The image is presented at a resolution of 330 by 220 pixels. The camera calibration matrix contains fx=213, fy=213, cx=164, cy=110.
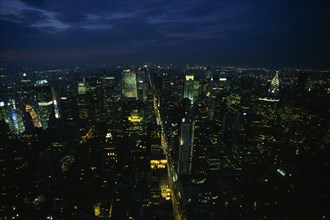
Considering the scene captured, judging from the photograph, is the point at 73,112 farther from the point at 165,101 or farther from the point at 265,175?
the point at 265,175

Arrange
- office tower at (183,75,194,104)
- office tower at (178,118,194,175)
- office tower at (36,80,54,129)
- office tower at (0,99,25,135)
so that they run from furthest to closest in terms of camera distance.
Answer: office tower at (183,75,194,104) < office tower at (36,80,54,129) < office tower at (0,99,25,135) < office tower at (178,118,194,175)

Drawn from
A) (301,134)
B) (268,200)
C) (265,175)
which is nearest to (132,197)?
(268,200)

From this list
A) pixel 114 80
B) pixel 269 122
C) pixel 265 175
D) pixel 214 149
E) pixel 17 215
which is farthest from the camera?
pixel 114 80

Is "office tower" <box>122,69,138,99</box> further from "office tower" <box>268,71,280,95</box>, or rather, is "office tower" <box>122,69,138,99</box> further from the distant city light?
the distant city light

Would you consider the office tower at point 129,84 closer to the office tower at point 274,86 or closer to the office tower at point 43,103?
the office tower at point 43,103

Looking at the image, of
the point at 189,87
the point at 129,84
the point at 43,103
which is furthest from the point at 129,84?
the point at 43,103

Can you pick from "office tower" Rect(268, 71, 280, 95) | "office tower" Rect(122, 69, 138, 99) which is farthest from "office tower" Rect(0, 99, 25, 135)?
"office tower" Rect(268, 71, 280, 95)

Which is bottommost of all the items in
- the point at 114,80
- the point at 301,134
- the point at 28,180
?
the point at 28,180

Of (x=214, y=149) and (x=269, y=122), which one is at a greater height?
(x=269, y=122)
